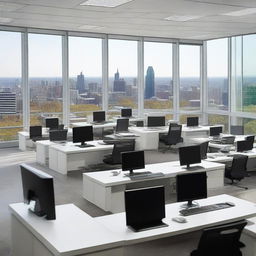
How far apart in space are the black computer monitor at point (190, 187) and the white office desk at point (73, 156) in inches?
189

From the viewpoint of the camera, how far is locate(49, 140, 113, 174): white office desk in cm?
1009

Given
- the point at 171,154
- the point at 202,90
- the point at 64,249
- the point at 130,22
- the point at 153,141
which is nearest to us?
the point at 64,249

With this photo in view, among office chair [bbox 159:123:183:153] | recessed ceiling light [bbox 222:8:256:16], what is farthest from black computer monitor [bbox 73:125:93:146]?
recessed ceiling light [bbox 222:8:256:16]

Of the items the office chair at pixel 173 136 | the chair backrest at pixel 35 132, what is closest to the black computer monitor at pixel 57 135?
the chair backrest at pixel 35 132

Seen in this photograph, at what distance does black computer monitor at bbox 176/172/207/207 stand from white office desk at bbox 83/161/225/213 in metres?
1.88

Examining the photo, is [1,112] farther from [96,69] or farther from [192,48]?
[192,48]

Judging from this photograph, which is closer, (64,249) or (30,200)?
(64,249)

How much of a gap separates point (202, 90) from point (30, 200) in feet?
45.9

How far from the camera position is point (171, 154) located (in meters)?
12.8

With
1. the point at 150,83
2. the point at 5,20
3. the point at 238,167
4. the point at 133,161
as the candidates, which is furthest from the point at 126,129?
the point at 133,161

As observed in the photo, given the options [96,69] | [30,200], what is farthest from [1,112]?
[30,200]

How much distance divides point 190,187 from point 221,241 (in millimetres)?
1122

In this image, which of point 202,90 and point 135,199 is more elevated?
point 202,90

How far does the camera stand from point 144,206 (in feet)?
15.8
